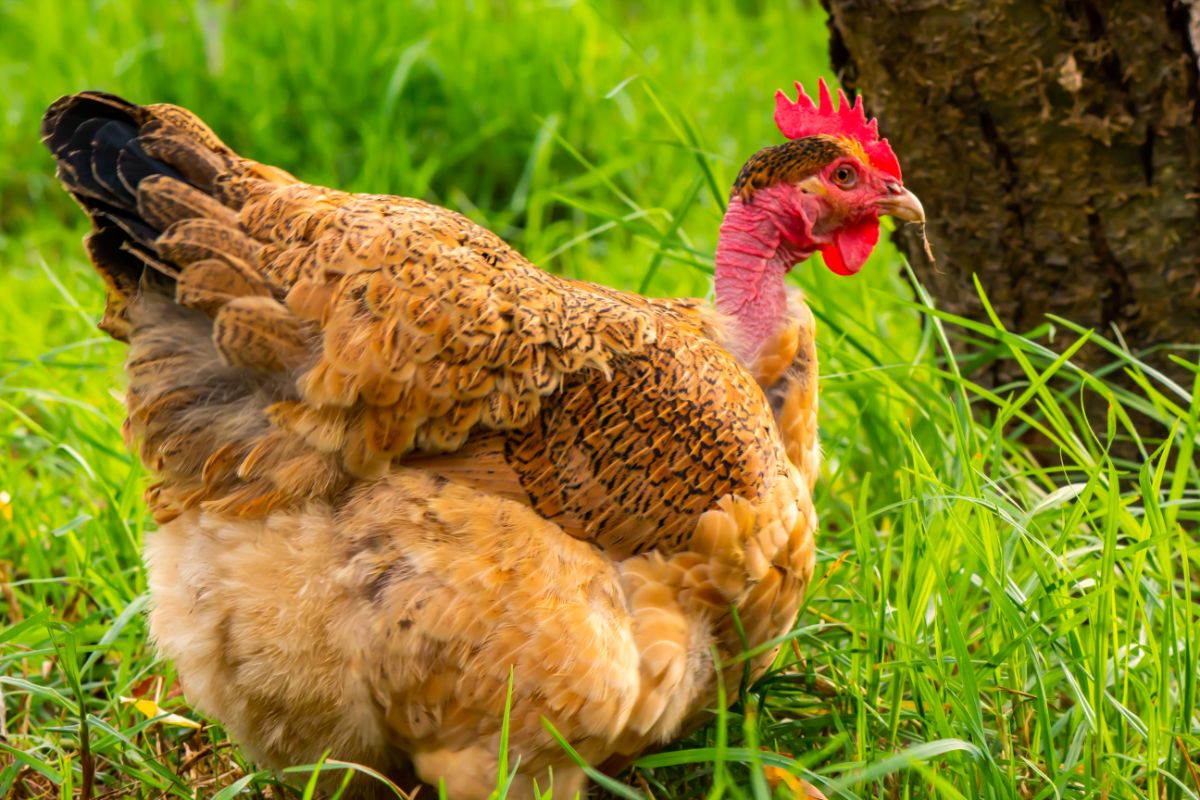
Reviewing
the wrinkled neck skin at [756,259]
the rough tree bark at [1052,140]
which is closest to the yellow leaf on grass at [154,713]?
the wrinkled neck skin at [756,259]

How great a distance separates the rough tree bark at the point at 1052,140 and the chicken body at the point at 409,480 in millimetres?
1041

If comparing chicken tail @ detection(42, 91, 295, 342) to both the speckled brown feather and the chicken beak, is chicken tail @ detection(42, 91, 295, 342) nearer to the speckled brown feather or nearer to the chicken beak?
the speckled brown feather

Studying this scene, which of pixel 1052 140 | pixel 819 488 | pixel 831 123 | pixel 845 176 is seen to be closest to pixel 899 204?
pixel 845 176

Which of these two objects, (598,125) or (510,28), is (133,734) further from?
(510,28)

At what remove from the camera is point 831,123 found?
2508 mm

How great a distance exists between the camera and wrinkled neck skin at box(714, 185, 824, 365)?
8.03 ft

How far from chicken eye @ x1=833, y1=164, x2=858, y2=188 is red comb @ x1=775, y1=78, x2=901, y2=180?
0.16 feet

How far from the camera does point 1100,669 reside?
6.69ft

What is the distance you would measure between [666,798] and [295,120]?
329cm

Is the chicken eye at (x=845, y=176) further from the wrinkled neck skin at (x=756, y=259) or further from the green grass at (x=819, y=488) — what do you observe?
the green grass at (x=819, y=488)

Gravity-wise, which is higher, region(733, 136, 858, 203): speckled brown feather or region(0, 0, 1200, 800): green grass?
region(733, 136, 858, 203): speckled brown feather

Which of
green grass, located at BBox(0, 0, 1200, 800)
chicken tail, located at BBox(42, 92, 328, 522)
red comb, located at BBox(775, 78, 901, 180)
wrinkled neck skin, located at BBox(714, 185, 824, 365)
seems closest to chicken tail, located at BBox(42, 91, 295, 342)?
chicken tail, located at BBox(42, 92, 328, 522)

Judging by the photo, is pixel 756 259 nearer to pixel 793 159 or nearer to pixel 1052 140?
pixel 793 159

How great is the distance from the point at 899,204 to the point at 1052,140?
678 millimetres
